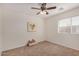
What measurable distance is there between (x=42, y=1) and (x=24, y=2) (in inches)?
11.4

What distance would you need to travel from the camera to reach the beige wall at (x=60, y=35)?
1.69 m

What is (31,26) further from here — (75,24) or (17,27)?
(75,24)

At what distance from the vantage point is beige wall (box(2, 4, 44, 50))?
1.67m

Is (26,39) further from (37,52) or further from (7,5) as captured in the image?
(7,5)

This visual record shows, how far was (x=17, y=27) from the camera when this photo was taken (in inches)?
67.9

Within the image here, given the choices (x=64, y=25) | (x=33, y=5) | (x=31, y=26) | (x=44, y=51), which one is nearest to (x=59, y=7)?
(x=64, y=25)

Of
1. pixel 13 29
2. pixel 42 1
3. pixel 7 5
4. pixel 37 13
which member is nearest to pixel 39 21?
pixel 37 13

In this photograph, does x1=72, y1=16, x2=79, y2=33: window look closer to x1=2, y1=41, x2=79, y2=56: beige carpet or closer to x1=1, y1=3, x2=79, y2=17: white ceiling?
x1=1, y1=3, x2=79, y2=17: white ceiling

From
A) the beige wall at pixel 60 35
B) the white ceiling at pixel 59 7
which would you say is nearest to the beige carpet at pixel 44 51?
the beige wall at pixel 60 35

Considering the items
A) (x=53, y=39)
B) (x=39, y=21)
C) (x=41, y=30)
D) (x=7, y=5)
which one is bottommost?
(x=53, y=39)

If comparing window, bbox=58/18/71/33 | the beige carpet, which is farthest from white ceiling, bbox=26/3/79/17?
the beige carpet

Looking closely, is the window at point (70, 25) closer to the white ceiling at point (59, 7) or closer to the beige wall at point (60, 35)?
the beige wall at point (60, 35)

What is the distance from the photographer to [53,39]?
179cm

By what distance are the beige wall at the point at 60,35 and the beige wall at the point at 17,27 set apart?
13 centimetres
